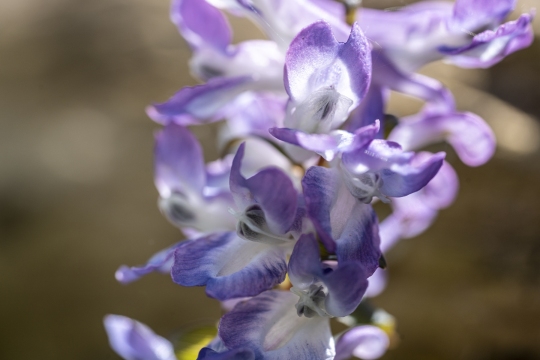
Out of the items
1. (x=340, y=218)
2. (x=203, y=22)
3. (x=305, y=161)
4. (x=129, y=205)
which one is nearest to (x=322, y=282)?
(x=340, y=218)

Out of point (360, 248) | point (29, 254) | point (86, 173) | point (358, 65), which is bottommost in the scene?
point (29, 254)

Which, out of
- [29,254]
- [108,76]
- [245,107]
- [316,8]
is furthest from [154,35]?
[316,8]

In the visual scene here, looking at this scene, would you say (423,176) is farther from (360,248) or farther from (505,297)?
(505,297)

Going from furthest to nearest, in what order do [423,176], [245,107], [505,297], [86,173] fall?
[86,173] → [505,297] → [245,107] → [423,176]

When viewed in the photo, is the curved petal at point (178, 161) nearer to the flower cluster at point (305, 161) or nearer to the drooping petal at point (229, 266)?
the flower cluster at point (305, 161)

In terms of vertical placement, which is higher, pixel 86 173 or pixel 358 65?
pixel 358 65

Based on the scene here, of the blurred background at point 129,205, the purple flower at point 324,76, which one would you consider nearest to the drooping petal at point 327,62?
the purple flower at point 324,76

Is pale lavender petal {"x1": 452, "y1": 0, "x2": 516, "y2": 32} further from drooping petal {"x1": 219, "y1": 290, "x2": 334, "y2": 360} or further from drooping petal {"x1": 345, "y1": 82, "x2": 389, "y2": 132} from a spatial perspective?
drooping petal {"x1": 219, "y1": 290, "x2": 334, "y2": 360}

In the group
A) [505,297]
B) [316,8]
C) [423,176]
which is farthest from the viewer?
[505,297]

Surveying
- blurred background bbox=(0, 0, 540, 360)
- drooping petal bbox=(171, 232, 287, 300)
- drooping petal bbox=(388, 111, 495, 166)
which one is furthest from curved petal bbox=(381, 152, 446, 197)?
blurred background bbox=(0, 0, 540, 360)
